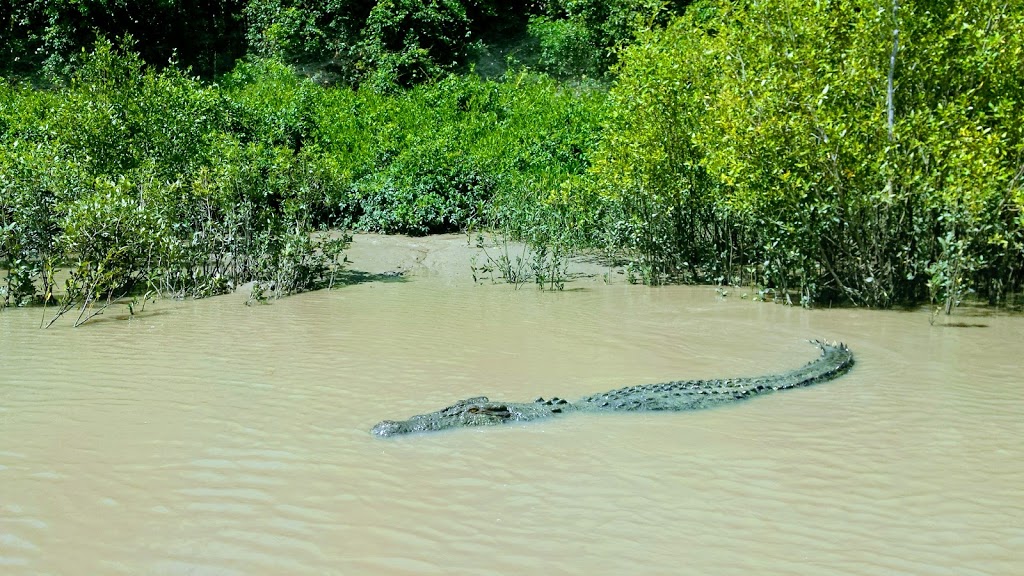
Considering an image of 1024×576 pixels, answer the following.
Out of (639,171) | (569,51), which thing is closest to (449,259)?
(639,171)

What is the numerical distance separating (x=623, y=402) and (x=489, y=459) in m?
1.24

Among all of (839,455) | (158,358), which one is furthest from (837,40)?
(158,358)

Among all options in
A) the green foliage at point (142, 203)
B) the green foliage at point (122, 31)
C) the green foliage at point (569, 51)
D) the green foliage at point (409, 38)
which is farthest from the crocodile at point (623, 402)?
the green foliage at point (122, 31)

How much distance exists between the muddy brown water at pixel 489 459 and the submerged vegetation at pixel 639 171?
1445 millimetres

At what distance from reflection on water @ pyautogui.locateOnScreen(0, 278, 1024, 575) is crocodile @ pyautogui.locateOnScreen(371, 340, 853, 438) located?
0.36 feet

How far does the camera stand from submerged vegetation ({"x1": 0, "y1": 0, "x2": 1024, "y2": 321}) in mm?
8594

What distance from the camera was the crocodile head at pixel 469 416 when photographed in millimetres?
5059

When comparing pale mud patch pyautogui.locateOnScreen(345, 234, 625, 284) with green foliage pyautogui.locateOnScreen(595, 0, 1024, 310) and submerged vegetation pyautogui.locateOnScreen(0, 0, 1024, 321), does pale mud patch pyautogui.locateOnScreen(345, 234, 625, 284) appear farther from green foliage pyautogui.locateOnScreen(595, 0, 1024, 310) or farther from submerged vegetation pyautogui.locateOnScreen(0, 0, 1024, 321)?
green foliage pyautogui.locateOnScreen(595, 0, 1024, 310)

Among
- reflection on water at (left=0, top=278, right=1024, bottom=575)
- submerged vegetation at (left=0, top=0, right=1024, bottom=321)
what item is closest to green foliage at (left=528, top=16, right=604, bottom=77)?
submerged vegetation at (left=0, top=0, right=1024, bottom=321)

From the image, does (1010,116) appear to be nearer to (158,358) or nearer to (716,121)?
(716,121)

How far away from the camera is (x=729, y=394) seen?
5.86 m

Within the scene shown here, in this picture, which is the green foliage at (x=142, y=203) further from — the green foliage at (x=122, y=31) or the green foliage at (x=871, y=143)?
the green foliage at (x=122, y=31)

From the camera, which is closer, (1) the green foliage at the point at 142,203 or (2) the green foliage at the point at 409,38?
(1) the green foliage at the point at 142,203

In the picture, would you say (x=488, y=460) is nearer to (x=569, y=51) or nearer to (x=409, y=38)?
(x=409, y=38)
